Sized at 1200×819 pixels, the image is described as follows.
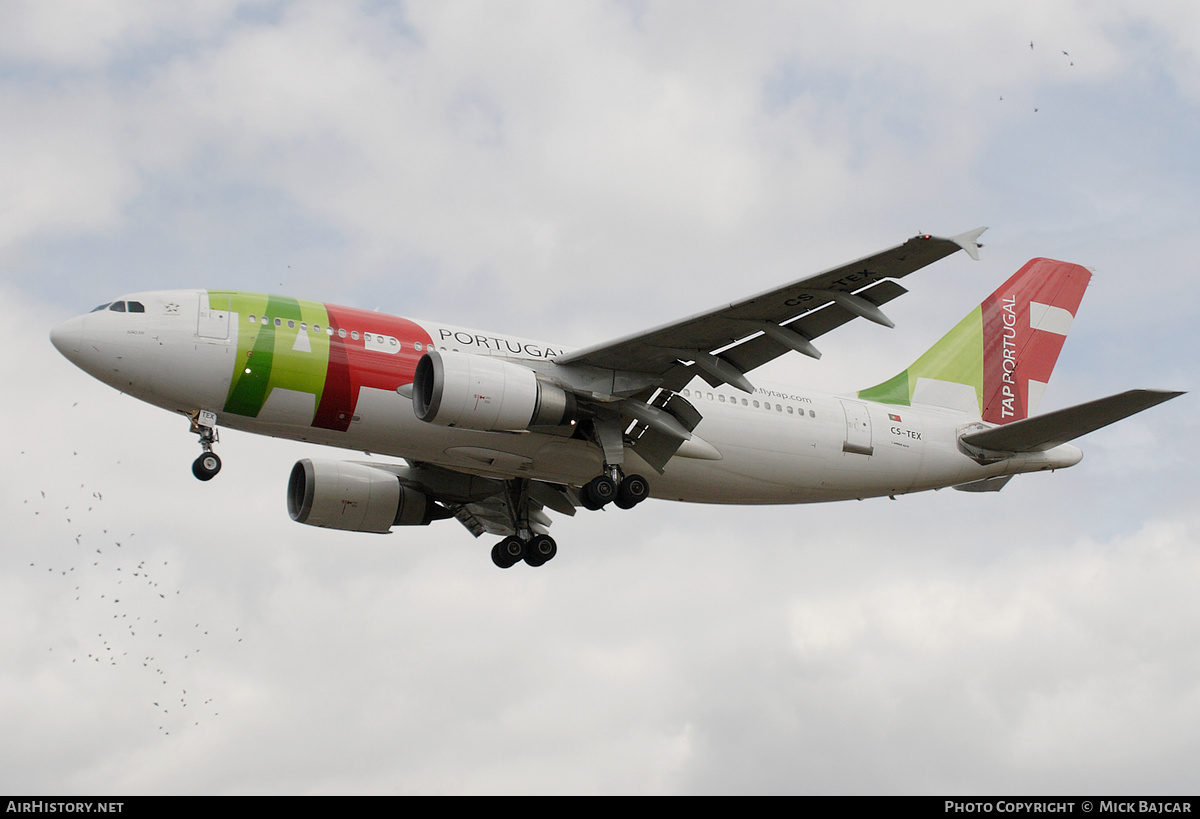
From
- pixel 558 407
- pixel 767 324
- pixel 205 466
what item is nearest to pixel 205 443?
pixel 205 466

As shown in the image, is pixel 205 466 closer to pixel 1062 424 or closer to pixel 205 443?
pixel 205 443

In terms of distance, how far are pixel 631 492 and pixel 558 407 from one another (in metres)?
2.76

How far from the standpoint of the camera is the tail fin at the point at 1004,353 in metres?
31.9

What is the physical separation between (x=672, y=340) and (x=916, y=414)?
320 inches

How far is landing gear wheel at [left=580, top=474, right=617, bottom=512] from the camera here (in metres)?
26.8

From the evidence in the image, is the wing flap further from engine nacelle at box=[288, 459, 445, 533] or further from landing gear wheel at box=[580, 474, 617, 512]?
engine nacelle at box=[288, 459, 445, 533]

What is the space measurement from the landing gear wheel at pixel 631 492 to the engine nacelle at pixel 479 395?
2455 millimetres

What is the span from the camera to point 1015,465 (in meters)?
30.6

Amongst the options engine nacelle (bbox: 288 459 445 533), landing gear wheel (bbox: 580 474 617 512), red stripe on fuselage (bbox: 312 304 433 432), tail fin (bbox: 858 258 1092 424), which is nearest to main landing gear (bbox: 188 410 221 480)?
red stripe on fuselage (bbox: 312 304 433 432)

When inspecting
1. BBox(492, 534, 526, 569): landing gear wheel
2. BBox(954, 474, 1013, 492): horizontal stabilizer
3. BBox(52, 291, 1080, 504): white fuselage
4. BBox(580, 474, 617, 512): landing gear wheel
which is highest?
BBox(52, 291, 1080, 504): white fuselage

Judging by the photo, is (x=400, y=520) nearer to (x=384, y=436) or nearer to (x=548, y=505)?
(x=548, y=505)

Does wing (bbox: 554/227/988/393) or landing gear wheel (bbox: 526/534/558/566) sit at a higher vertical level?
wing (bbox: 554/227/988/393)

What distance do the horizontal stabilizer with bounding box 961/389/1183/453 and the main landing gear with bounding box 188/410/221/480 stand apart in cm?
1688

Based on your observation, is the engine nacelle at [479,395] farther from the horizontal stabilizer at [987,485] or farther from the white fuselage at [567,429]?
the horizontal stabilizer at [987,485]
